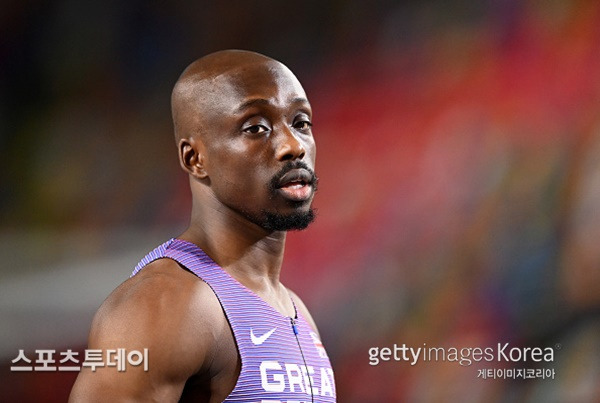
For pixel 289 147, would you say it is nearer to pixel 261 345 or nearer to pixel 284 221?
pixel 284 221

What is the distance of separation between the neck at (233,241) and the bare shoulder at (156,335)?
15 cm

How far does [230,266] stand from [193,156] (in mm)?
229

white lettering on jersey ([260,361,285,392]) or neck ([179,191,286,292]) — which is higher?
neck ([179,191,286,292])

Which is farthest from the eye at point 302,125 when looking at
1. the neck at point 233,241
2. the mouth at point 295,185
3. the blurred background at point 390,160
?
the blurred background at point 390,160

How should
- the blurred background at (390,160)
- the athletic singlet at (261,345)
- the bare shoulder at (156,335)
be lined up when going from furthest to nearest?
1. the blurred background at (390,160)
2. the athletic singlet at (261,345)
3. the bare shoulder at (156,335)

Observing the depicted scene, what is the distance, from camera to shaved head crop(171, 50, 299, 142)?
5.17 feet

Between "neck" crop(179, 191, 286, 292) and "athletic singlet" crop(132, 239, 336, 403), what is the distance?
0.03m

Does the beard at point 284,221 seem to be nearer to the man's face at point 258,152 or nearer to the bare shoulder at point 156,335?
the man's face at point 258,152

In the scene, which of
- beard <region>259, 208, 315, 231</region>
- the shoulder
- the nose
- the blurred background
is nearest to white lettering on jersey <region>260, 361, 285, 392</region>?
the shoulder

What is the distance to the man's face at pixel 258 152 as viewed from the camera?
154cm

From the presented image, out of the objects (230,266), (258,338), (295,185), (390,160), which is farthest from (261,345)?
(390,160)

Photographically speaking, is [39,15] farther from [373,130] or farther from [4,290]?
[373,130]

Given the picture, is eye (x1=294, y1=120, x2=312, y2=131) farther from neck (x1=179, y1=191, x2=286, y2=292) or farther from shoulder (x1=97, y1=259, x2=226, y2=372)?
shoulder (x1=97, y1=259, x2=226, y2=372)

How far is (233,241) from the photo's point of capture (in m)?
1.58
